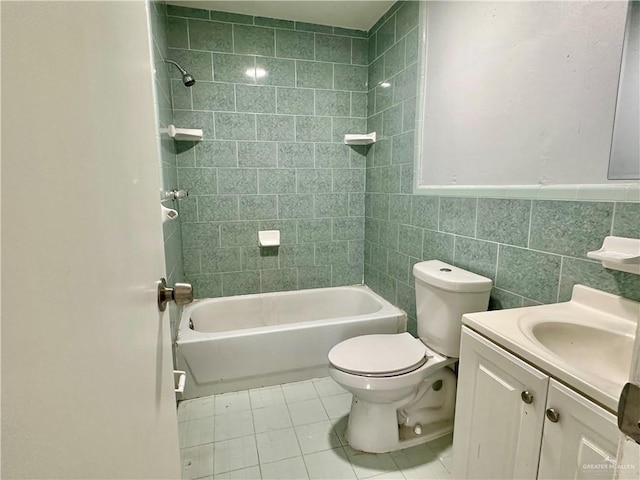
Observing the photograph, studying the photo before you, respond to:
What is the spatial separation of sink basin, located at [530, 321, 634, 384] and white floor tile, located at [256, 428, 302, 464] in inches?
48.7

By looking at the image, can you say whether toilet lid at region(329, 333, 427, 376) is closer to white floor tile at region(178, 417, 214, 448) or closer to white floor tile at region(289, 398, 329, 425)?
white floor tile at region(289, 398, 329, 425)

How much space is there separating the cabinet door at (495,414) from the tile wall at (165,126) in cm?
126

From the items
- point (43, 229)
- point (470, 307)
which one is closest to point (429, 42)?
point (470, 307)

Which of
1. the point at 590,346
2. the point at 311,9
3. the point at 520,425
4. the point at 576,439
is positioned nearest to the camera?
the point at 576,439

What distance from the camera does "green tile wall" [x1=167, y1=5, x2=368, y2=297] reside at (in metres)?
2.33

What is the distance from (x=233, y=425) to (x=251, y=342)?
457mm

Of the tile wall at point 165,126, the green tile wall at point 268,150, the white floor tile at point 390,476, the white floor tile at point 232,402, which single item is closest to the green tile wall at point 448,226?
the green tile wall at point 268,150

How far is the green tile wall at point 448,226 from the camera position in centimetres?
109

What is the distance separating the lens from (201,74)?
90.7 inches

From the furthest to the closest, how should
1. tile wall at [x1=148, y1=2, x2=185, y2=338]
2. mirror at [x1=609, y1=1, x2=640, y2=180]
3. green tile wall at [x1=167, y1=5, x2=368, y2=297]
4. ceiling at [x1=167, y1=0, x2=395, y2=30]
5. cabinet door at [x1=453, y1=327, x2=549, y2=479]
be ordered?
green tile wall at [x1=167, y1=5, x2=368, y2=297] < ceiling at [x1=167, y1=0, x2=395, y2=30] < tile wall at [x1=148, y1=2, x2=185, y2=338] < mirror at [x1=609, y1=1, x2=640, y2=180] < cabinet door at [x1=453, y1=327, x2=549, y2=479]

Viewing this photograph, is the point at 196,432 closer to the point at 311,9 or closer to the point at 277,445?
the point at 277,445

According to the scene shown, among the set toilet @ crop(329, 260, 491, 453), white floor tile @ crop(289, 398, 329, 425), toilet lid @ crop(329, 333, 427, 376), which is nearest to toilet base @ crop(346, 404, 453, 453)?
toilet @ crop(329, 260, 491, 453)

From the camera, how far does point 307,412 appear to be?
1.87m

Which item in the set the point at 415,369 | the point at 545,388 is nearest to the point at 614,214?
the point at 545,388
